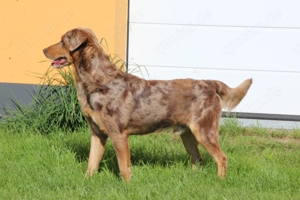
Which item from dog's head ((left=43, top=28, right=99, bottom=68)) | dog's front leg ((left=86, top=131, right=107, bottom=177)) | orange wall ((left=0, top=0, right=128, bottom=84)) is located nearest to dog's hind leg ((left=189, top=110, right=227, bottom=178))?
dog's front leg ((left=86, top=131, right=107, bottom=177))

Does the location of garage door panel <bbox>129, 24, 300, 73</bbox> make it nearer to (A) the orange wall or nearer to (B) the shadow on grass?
(A) the orange wall

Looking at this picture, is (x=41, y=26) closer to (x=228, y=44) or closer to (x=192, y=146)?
(x=228, y=44)

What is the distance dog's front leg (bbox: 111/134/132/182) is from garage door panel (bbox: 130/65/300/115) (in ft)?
8.30

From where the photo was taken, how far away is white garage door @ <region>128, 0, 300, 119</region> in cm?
841

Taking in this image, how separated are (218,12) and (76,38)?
283 centimetres

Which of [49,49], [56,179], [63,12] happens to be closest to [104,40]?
[63,12]

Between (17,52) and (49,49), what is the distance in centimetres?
230

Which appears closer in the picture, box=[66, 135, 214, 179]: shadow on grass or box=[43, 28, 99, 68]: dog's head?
box=[43, 28, 99, 68]: dog's head

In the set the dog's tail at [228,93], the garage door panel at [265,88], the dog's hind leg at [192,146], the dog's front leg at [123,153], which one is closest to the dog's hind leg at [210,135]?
the dog's tail at [228,93]

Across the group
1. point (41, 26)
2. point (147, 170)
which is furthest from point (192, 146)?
point (41, 26)

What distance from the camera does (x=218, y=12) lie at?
843 centimetres

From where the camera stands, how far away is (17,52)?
27.7 ft

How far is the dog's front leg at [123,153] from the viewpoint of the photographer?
608 centimetres

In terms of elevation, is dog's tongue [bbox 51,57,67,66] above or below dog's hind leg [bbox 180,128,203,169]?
above
